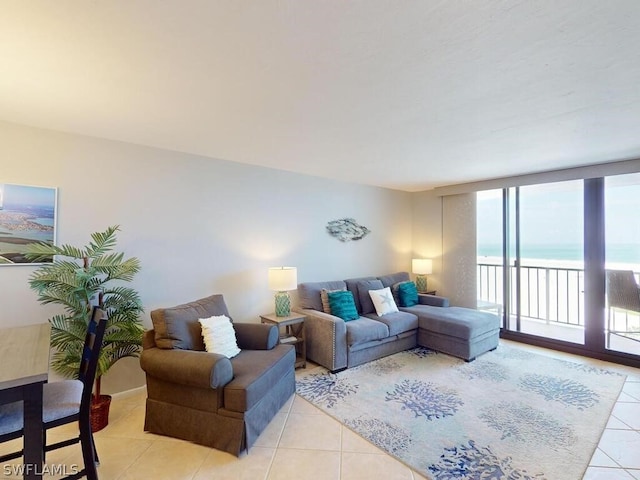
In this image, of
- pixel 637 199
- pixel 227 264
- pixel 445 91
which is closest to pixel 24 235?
pixel 227 264

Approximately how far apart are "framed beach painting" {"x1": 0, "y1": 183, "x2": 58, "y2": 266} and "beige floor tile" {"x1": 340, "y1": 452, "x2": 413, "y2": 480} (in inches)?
109

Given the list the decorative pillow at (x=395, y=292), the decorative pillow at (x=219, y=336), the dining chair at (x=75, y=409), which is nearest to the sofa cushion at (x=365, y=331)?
the decorative pillow at (x=395, y=292)

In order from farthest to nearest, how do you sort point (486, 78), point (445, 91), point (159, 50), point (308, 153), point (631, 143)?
point (308, 153), point (631, 143), point (445, 91), point (486, 78), point (159, 50)

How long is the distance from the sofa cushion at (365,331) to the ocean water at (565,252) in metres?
2.39

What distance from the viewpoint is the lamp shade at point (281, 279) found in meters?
3.42

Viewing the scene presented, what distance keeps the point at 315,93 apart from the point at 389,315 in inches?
118

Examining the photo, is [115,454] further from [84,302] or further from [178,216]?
[178,216]

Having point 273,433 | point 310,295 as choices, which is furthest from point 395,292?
point 273,433

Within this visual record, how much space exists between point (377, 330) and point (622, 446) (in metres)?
2.09

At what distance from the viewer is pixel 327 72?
5.58 ft

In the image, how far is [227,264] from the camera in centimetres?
344

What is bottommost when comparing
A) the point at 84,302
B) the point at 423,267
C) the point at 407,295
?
the point at 407,295

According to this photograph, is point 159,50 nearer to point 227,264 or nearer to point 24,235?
point 24,235

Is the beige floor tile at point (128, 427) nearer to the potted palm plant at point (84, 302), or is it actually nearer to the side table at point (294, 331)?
the potted palm plant at point (84, 302)
